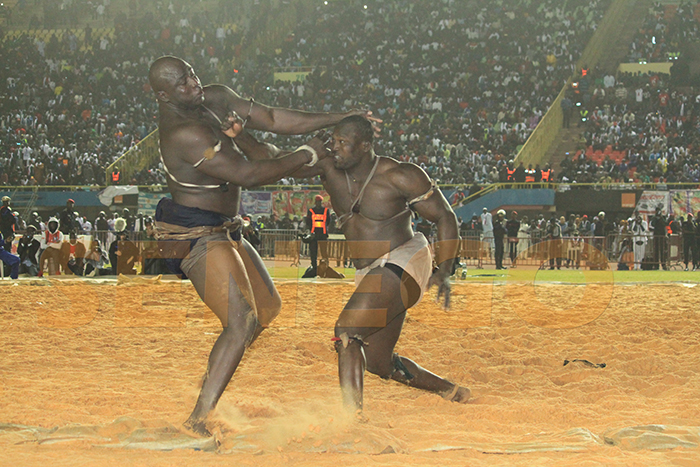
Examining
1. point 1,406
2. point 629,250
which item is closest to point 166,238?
point 1,406

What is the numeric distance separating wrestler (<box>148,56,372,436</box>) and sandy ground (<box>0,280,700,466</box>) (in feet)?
1.63

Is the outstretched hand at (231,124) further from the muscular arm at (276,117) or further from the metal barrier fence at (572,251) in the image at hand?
the metal barrier fence at (572,251)

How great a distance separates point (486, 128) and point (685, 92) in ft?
26.7

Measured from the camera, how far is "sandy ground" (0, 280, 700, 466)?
354 cm

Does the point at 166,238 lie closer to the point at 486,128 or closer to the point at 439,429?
the point at 439,429

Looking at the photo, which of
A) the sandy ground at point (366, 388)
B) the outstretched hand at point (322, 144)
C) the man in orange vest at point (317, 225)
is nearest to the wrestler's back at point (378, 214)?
the outstretched hand at point (322, 144)

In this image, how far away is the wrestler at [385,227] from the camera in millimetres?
4305

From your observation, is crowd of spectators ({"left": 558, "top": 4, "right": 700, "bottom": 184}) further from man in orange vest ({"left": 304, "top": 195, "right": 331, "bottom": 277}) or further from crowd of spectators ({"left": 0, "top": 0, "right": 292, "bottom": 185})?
crowd of spectators ({"left": 0, "top": 0, "right": 292, "bottom": 185})

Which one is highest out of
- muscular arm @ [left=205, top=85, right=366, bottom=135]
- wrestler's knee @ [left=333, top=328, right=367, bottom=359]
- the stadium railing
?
the stadium railing

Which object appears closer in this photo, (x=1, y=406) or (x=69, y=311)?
(x=1, y=406)

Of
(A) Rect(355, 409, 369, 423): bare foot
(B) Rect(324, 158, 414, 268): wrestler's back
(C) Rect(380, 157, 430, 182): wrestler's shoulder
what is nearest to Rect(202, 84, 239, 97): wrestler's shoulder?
(B) Rect(324, 158, 414, 268): wrestler's back

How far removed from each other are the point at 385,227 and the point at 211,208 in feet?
3.60

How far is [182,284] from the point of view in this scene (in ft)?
39.9

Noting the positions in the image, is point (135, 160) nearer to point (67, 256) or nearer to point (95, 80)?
point (95, 80)
